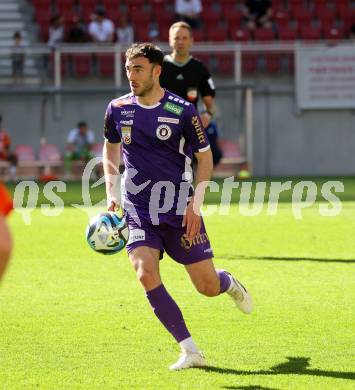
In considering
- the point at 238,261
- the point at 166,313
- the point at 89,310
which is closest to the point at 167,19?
the point at 238,261

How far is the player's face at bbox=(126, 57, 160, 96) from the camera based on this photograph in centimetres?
657

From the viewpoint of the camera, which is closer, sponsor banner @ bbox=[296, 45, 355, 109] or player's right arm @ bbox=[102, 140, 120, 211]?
player's right arm @ bbox=[102, 140, 120, 211]

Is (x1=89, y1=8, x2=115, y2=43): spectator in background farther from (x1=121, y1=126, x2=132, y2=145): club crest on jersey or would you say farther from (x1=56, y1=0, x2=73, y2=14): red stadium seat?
(x1=121, y1=126, x2=132, y2=145): club crest on jersey

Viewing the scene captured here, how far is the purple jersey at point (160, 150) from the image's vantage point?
6.79 metres

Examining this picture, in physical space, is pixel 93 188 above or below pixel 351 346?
below

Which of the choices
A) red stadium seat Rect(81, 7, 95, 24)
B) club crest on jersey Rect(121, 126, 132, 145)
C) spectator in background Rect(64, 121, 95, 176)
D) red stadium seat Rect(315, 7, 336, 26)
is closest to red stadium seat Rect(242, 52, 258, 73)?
red stadium seat Rect(315, 7, 336, 26)

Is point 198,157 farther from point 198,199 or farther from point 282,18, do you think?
point 282,18

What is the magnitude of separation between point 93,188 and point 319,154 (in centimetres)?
726

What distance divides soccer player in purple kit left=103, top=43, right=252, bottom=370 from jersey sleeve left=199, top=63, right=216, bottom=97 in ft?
17.0

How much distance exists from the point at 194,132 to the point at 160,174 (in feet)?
1.11

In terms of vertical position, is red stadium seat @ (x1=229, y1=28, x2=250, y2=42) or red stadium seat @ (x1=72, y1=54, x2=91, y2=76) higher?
red stadium seat @ (x1=229, y1=28, x2=250, y2=42)

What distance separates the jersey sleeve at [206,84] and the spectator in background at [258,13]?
16274 millimetres

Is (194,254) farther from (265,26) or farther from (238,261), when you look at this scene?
(265,26)

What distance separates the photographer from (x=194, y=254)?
6.74 meters
